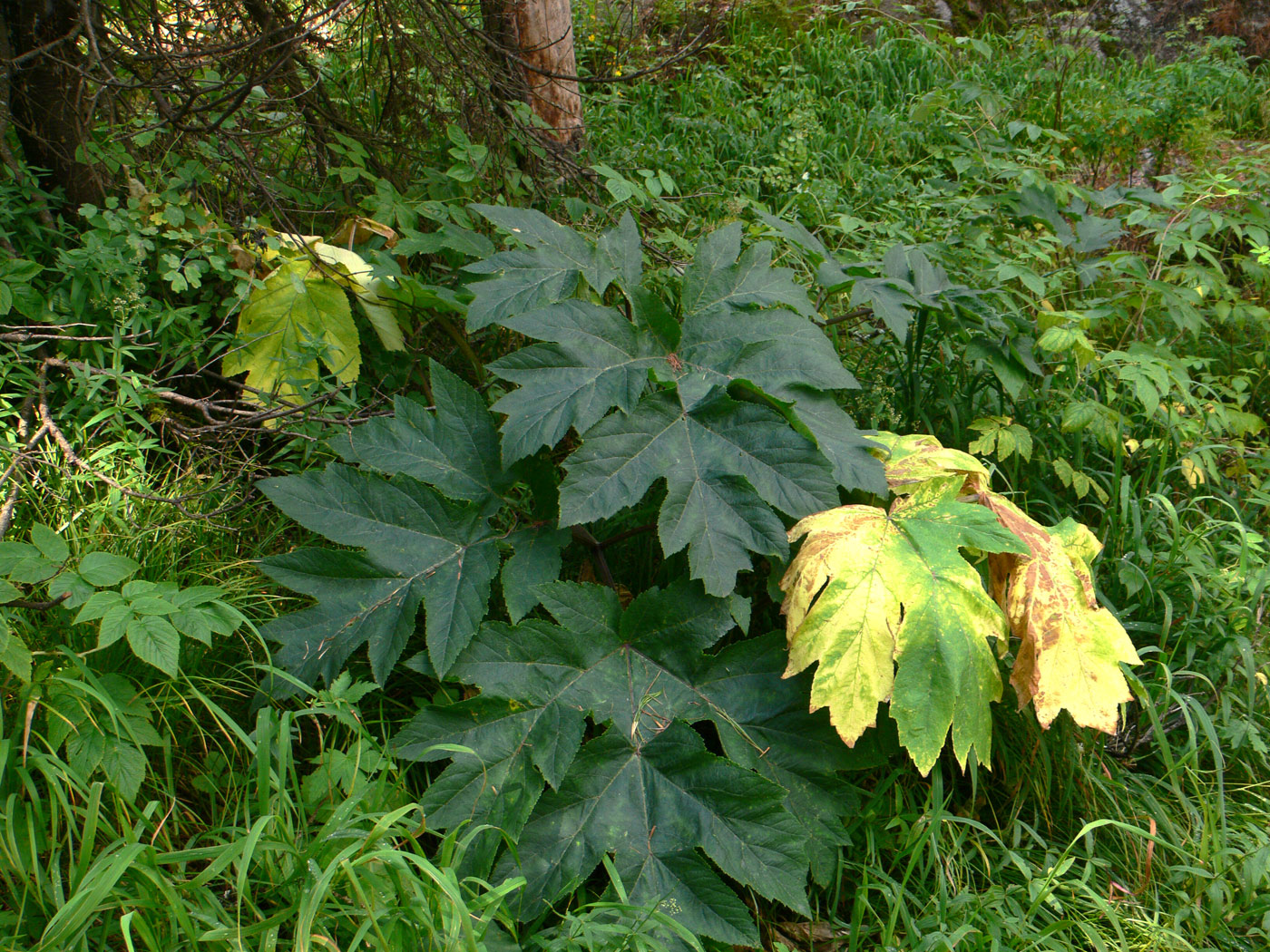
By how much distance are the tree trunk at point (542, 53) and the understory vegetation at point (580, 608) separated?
74 cm

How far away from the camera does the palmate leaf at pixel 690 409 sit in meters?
1.69

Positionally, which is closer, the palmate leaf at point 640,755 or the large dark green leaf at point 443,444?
the palmate leaf at point 640,755

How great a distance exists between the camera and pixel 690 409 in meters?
1.82

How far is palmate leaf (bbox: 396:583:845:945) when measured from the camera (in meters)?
1.57

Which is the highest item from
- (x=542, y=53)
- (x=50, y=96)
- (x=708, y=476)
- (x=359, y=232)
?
(x=50, y=96)

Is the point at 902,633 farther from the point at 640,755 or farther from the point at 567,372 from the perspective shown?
the point at 567,372

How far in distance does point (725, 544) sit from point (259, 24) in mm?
2465

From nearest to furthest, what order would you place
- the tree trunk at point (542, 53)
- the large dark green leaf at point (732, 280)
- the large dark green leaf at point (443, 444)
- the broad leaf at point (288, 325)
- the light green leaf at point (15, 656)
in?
1. the light green leaf at point (15, 656)
2. the large dark green leaf at point (443, 444)
3. the large dark green leaf at point (732, 280)
4. the broad leaf at point (288, 325)
5. the tree trunk at point (542, 53)

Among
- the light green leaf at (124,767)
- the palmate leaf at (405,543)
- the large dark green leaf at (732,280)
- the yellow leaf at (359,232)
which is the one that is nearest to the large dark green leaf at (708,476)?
the palmate leaf at (405,543)

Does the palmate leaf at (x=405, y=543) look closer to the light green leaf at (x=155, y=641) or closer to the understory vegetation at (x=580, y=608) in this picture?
the understory vegetation at (x=580, y=608)

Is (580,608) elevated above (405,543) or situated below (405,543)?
below

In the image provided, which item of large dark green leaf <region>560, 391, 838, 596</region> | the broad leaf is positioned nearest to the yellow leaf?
the broad leaf

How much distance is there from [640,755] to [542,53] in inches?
113

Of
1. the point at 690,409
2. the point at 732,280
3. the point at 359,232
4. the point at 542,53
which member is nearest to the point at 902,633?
the point at 690,409
